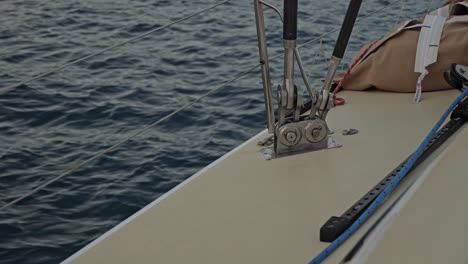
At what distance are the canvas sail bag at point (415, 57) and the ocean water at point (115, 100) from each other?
154 millimetres

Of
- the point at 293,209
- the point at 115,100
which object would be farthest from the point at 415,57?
the point at 115,100

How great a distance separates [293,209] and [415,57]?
0.82 meters

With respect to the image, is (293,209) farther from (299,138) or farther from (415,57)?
(415,57)

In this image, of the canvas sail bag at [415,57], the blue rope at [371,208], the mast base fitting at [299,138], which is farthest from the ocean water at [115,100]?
the blue rope at [371,208]

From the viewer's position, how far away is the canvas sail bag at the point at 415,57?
2297mm

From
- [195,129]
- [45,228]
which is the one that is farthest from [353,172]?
[195,129]

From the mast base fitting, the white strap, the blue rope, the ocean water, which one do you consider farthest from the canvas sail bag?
the blue rope

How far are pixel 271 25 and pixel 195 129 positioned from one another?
5.72 feet

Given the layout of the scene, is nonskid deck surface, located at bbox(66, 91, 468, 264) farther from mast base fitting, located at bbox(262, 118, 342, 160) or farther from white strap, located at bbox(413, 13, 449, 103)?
white strap, located at bbox(413, 13, 449, 103)

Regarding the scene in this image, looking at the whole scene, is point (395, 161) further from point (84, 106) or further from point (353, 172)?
point (84, 106)

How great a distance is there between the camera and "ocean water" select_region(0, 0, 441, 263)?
2951mm

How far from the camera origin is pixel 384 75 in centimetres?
238

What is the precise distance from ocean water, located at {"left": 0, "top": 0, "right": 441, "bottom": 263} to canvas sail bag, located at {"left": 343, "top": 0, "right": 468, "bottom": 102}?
15 centimetres

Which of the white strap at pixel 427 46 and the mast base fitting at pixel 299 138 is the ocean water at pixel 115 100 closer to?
the white strap at pixel 427 46
